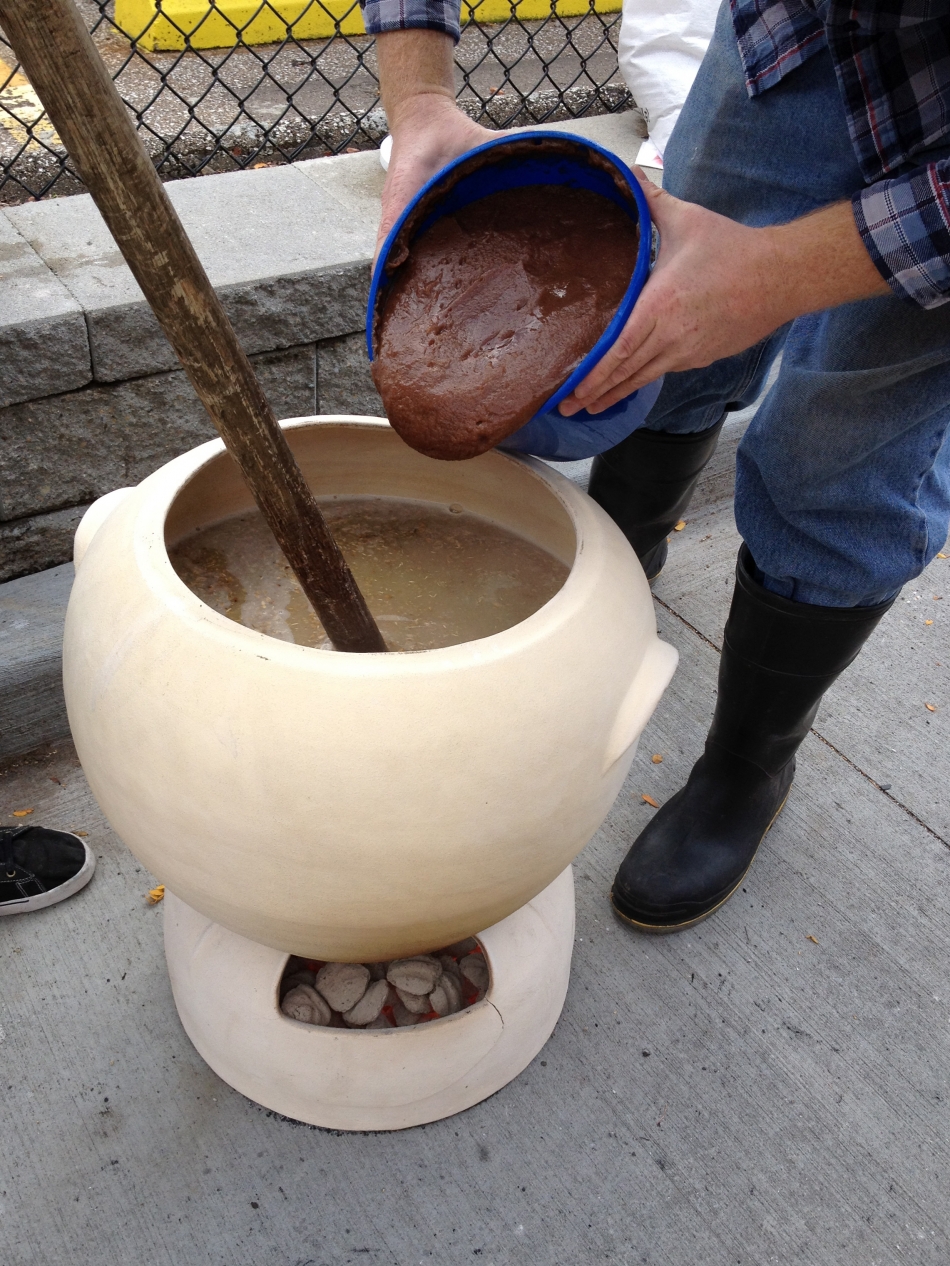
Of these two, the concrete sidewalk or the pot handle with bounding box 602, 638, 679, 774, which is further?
the concrete sidewalk

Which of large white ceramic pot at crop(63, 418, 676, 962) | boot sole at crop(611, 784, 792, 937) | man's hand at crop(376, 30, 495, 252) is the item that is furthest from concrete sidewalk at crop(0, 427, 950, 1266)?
man's hand at crop(376, 30, 495, 252)

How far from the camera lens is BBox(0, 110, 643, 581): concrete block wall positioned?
192 centimetres

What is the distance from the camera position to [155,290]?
941mm

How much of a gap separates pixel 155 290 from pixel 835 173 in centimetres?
89

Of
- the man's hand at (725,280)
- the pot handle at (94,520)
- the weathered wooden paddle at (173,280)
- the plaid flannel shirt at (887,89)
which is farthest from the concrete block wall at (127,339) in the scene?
the man's hand at (725,280)

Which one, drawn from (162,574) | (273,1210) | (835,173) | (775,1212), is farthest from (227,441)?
(775,1212)

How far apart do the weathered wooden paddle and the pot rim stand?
102 millimetres

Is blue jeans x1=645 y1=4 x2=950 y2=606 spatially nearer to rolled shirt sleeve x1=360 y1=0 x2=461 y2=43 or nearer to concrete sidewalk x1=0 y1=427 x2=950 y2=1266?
rolled shirt sleeve x1=360 y1=0 x2=461 y2=43

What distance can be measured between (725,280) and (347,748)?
615 mm

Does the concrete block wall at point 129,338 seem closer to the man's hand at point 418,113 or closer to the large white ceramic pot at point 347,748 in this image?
the man's hand at point 418,113

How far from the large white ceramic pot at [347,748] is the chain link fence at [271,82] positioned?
90.0 inches

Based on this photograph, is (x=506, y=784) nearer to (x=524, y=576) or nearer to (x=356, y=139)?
(x=524, y=576)

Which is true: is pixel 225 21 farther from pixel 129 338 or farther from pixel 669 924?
pixel 669 924

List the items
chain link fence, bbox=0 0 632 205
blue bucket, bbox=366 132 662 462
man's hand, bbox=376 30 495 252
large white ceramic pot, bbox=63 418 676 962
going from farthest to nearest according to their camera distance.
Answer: chain link fence, bbox=0 0 632 205
man's hand, bbox=376 30 495 252
blue bucket, bbox=366 132 662 462
large white ceramic pot, bbox=63 418 676 962
